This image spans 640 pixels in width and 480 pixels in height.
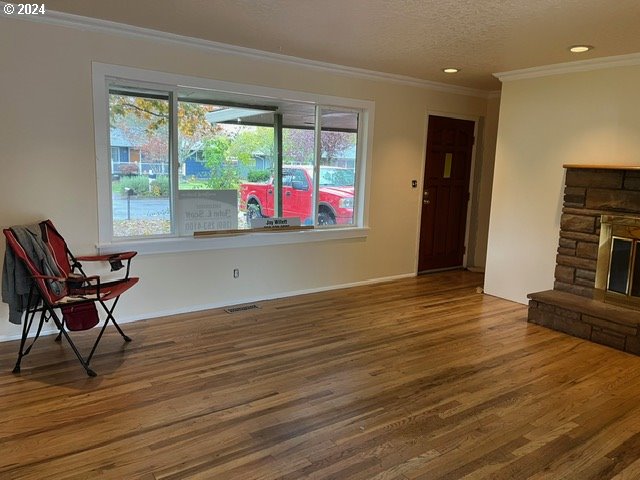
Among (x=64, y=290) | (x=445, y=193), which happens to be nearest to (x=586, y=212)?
(x=445, y=193)

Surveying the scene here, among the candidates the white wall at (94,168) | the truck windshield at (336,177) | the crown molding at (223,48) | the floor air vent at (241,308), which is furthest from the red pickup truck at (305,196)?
the crown molding at (223,48)

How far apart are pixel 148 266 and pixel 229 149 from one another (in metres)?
1.33

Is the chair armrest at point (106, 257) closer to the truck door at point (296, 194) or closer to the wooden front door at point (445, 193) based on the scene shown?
the truck door at point (296, 194)

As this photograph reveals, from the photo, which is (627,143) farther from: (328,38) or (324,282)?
(324,282)

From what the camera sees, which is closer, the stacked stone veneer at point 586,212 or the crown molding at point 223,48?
the crown molding at point 223,48

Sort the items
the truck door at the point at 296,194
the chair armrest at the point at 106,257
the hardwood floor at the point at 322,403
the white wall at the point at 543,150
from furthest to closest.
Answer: the truck door at the point at 296,194, the white wall at the point at 543,150, the chair armrest at the point at 106,257, the hardwood floor at the point at 322,403

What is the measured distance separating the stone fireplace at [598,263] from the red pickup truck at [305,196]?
222 centimetres

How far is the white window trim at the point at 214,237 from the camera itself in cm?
379

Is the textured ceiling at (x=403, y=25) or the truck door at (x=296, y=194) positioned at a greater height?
the textured ceiling at (x=403, y=25)

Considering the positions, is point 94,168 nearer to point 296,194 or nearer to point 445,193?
point 296,194

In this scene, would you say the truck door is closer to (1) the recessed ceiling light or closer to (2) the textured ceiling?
(2) the textured ceiling
